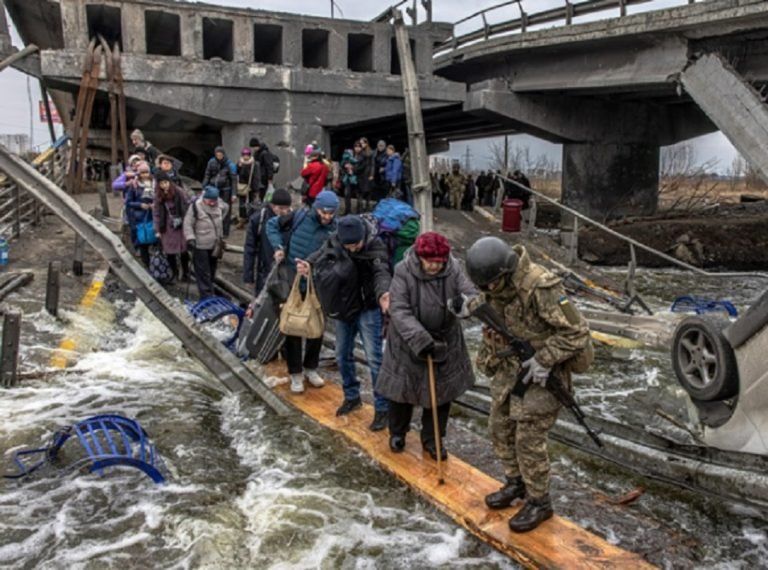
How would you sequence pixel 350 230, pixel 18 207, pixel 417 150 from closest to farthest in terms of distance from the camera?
1. pixel 350 230
2. pixel 417 150
3. pixel 18 207

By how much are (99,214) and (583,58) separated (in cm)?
1246

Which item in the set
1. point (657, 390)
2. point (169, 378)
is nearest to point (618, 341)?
point (657, 390)

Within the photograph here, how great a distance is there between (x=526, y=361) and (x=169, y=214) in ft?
23.7

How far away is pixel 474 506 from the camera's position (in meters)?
4.34

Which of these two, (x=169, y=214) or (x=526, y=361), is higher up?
(x=169, y=214)

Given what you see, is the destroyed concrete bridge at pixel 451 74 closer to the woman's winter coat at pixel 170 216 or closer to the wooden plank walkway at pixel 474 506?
the woman's winter coat at pixel 170 216

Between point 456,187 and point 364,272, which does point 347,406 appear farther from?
point 456,187

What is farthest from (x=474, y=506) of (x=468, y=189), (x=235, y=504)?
(x=468, y=189)

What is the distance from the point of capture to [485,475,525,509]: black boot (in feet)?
13.9

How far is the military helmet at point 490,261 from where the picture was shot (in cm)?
358

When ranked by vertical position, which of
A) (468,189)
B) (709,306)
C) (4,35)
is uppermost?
(4,35)

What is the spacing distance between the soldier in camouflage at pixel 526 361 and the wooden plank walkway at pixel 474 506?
11cm

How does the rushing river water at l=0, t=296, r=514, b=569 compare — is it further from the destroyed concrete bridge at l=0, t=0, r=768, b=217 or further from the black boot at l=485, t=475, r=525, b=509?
the destroyed concrete bridge at l=0, t=0, r=768, b=217

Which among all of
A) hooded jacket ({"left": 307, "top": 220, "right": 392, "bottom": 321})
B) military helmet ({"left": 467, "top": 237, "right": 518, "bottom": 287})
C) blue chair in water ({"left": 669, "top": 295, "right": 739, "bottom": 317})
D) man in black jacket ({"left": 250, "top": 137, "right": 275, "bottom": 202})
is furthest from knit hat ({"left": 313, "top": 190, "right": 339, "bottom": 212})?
man in black jacket ({"left": 250, "top": 137, "right": 275, "bottom": 202})
